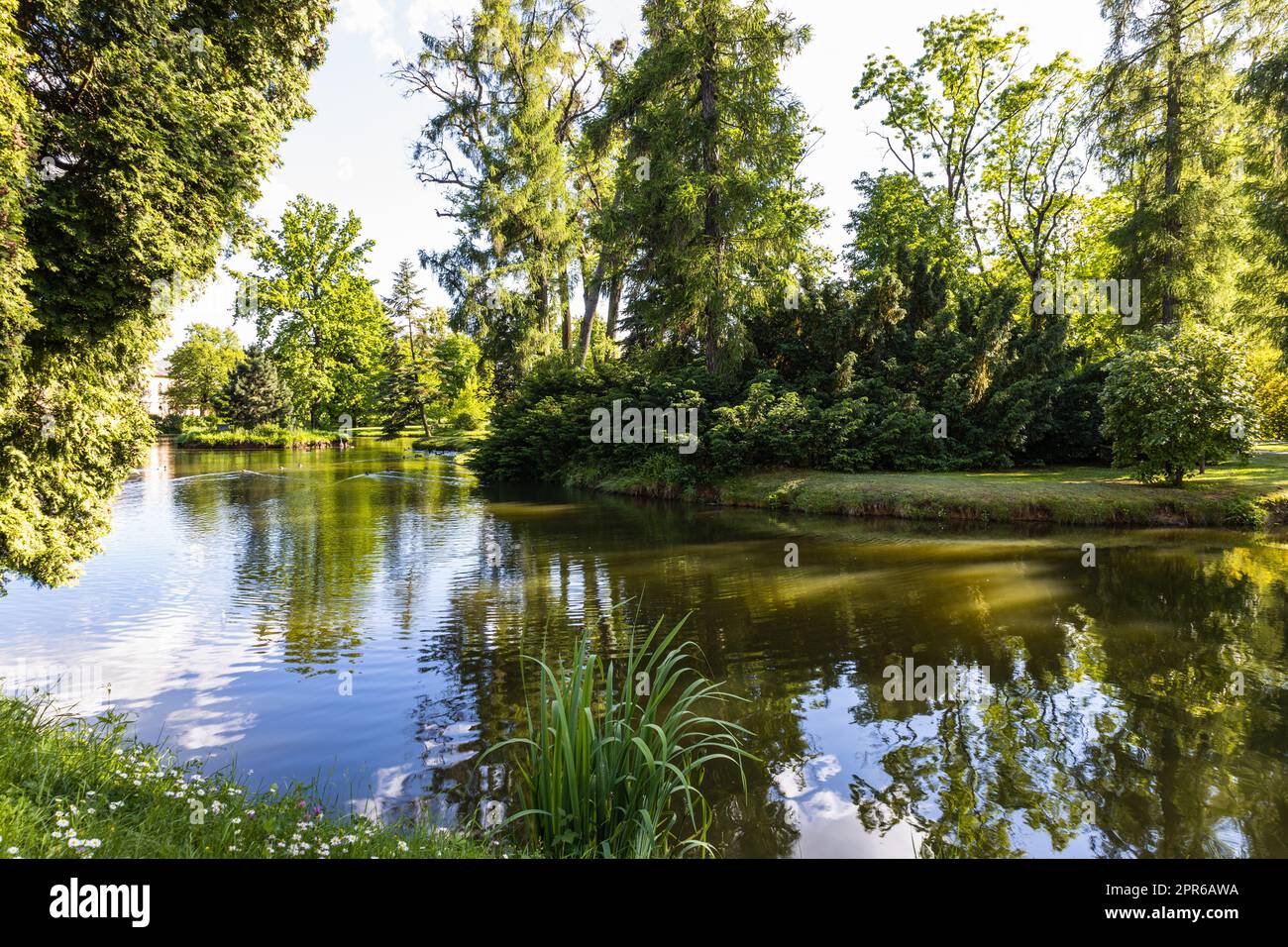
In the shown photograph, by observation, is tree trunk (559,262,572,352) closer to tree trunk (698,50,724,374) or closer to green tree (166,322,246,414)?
tree trunk (698,50,724,374)

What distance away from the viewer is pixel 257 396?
56375 mm

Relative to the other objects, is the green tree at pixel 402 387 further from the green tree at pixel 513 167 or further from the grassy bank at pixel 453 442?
the green tree at pixel 513 167

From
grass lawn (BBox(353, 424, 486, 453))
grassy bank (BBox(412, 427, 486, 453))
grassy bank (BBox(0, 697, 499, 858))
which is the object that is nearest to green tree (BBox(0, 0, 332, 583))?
grassy bank (BBox(0, 697, 499, 858))

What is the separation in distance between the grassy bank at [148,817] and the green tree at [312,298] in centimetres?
5124

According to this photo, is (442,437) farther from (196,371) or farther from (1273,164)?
(1273,164)

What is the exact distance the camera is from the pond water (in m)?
4.77

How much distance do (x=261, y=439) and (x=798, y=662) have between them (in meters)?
53.8

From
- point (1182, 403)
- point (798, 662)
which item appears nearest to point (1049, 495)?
point (1182, 403)

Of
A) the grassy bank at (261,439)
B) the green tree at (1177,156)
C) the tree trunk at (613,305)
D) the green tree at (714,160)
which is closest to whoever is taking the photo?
the green tree at (1177,156)

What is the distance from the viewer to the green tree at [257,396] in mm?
56188

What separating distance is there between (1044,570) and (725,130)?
17797 mm

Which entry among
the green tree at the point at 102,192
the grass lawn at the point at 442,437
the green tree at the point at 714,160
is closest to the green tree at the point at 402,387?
the grass lawn at the point at 442,437

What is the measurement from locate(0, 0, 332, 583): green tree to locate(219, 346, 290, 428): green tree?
54857mm

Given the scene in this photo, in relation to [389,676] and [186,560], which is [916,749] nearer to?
[389,676]
